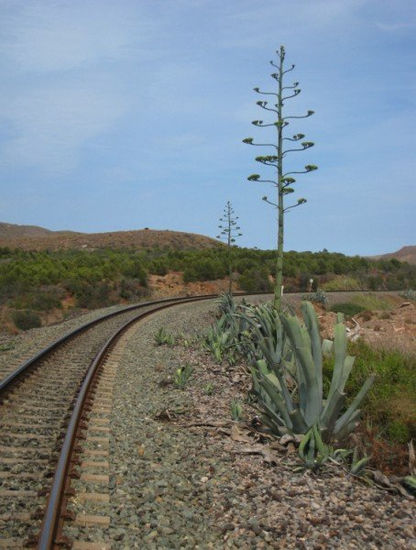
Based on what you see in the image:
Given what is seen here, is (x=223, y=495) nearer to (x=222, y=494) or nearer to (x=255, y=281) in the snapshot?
(x=222, y=494)

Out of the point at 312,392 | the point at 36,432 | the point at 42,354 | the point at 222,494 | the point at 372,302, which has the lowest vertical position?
the point at 222,494

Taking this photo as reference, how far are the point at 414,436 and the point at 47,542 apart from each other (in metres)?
4.59

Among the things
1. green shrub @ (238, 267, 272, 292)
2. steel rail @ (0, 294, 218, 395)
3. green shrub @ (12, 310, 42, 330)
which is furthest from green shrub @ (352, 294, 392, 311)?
green shrub @ (12, 310, 42, 330)

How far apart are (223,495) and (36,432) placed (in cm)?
285

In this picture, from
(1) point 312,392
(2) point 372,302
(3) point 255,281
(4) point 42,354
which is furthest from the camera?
(3) point 255,281

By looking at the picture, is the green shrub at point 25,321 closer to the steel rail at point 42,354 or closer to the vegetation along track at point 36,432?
the steel rail at point 42,354

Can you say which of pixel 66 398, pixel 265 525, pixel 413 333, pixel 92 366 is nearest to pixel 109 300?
pixel 413 333

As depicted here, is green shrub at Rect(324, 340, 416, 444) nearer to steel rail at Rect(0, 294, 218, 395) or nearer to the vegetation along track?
the vegetation along track

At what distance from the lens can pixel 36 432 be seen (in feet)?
23.9

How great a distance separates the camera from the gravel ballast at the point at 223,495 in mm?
4809

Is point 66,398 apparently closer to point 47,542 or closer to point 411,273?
point 47,542

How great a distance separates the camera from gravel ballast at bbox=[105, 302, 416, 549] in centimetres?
481

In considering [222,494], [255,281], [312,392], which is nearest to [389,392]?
[312,392]

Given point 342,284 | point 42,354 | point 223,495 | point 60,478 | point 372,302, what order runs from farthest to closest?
1. point 342,284
2. point 372,302
3. point 42,354
4. point 223,495
5. point 60,478
